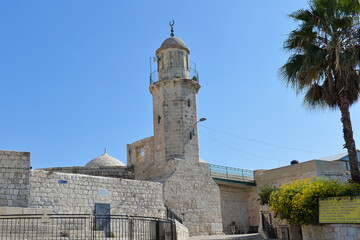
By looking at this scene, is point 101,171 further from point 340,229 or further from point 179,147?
point 340,229

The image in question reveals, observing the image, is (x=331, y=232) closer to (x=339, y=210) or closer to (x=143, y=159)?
(x=339, y=210)

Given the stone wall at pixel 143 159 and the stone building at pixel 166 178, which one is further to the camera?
the stone wall at pixel 143 159

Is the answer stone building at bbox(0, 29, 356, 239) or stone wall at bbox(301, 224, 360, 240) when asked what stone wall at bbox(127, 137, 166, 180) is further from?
stone wall at bbox(301, 224, 360, 240)

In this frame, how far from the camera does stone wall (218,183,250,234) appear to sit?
77.6 feet

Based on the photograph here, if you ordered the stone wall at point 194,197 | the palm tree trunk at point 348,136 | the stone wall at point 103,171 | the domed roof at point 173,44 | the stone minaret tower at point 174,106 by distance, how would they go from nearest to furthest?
the palm tree trunk at point 348,136 → the stone wall at point 194,197 → the stone minaret tower at point 174,106 → the stone wall at point 103,171 → the domed roof at point 173,44

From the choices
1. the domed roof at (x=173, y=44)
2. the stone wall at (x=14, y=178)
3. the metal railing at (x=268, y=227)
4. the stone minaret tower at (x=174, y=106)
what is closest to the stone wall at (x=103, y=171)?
the stone minaret tower at (x=174, y=106)

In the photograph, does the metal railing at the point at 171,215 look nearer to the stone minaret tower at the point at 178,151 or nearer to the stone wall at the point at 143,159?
the stone minaret tower at the point at 178,151

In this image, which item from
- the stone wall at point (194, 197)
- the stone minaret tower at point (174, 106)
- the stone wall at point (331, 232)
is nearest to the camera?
the stone wall at point (331, 232)

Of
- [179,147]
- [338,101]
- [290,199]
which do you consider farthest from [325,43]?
[179,147]

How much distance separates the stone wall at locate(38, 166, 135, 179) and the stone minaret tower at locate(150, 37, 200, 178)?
86.5 inches

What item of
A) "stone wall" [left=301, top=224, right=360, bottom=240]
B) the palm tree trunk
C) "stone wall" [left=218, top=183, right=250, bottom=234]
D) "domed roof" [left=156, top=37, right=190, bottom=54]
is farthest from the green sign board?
"domed roof" [left=156, top=37, right=190, bottom=54]

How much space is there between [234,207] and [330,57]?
1260cm

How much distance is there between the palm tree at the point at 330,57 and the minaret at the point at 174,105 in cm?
741

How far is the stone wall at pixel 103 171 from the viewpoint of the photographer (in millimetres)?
21250
